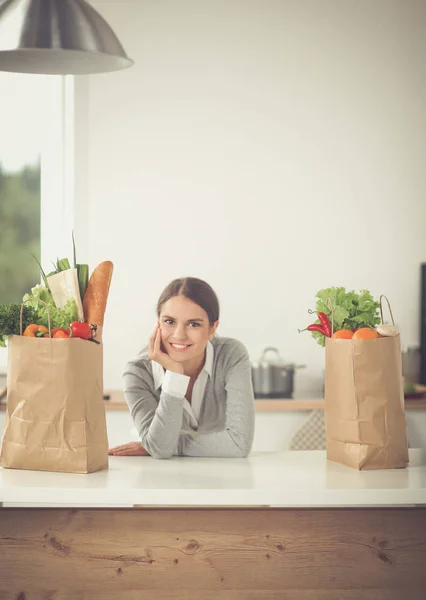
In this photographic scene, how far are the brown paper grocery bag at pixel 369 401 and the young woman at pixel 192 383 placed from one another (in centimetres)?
41

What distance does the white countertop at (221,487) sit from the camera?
1752 mm

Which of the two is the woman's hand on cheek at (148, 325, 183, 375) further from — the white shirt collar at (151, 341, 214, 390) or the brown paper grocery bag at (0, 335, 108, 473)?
the brown paper grocery bag at (0, 335, 108, 473)

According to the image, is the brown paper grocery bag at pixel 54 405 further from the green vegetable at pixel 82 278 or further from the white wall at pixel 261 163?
the white wall at pixel 261 163

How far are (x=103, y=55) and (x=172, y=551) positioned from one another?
3.78ft

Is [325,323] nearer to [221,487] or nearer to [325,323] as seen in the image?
[325,323]

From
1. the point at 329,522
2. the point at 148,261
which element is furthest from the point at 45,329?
the point at 148,261

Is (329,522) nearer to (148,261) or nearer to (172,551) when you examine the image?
(172,551)

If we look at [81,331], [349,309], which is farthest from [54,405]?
[349,309]

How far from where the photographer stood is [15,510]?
5.98 feet

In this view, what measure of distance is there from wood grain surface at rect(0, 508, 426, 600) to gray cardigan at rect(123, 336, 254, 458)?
0.42 metres

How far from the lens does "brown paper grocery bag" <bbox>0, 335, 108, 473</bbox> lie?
189 cm

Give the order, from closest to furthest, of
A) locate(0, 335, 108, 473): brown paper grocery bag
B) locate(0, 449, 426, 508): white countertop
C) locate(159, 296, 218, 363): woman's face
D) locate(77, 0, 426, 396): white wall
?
locate(0, 449, 426, 508): white countertop
locate(0, 335, 108, 473): brown paper grocery bag
locate(159, 296, 218, 363): woman's face
locate(77, 0, 426, 396): white wall

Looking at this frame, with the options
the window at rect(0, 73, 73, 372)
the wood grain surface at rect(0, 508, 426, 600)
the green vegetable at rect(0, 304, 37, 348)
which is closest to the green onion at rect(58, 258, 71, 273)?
the green vegetable at rect(0, 304, 37, 348)

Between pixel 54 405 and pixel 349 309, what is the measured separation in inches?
28.6
